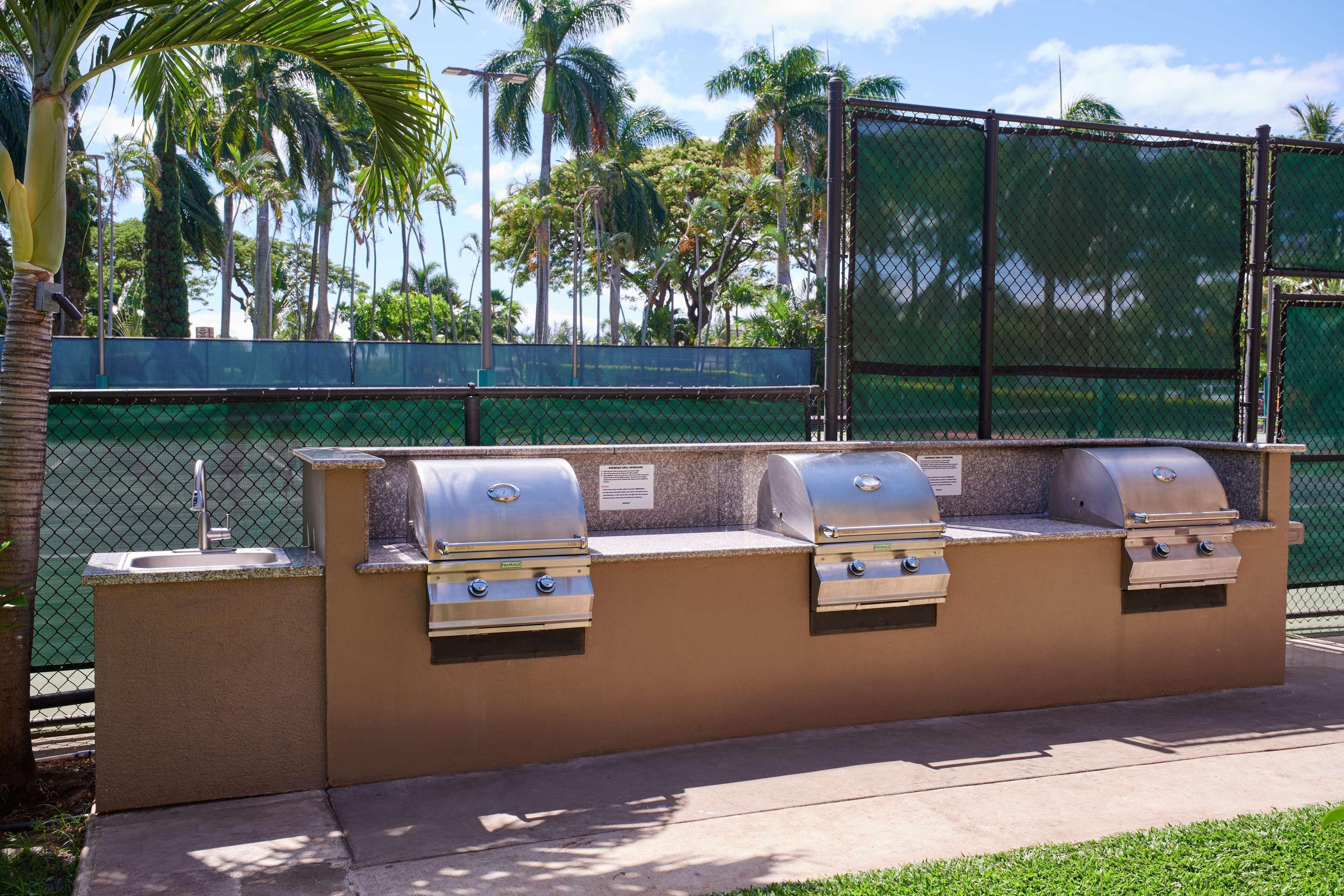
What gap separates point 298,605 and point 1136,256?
5.08 metres

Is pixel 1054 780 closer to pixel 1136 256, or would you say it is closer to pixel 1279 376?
pixel 1136 256

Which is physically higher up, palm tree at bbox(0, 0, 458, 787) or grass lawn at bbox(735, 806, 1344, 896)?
palm tree at bbox(0, 0, 458, 787)

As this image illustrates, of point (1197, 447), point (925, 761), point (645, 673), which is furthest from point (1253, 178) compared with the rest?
point (645, 673)

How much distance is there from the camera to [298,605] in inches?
156

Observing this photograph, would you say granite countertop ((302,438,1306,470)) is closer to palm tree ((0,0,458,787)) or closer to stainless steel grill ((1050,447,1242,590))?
stainless steel grill ((1050,447,1242,590))

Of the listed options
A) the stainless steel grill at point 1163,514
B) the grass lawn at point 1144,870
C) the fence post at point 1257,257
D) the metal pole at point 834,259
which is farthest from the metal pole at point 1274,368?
the grass lawn at point 1144,870

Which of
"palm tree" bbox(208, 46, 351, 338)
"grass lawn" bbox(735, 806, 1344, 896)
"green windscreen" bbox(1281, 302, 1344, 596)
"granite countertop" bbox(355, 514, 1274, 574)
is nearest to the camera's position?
"grass lawn" bbox(735, 806, 1344, 896)

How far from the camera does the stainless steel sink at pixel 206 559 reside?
13.5ft

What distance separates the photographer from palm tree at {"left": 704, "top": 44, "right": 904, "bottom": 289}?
133 feet

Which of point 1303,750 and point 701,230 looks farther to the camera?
point 701,230

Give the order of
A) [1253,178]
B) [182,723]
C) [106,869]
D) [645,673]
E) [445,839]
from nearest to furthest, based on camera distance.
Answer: [106,869]
[445,839]
[182,723]
[645,673]
[1253,178]

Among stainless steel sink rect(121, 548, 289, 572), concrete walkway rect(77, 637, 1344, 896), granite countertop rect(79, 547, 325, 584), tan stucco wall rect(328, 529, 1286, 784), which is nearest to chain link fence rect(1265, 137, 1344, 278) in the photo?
tan stucco wall rect(328, 529, 1286, 784)

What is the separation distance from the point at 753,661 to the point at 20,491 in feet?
9.96

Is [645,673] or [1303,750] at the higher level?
[645,673]
